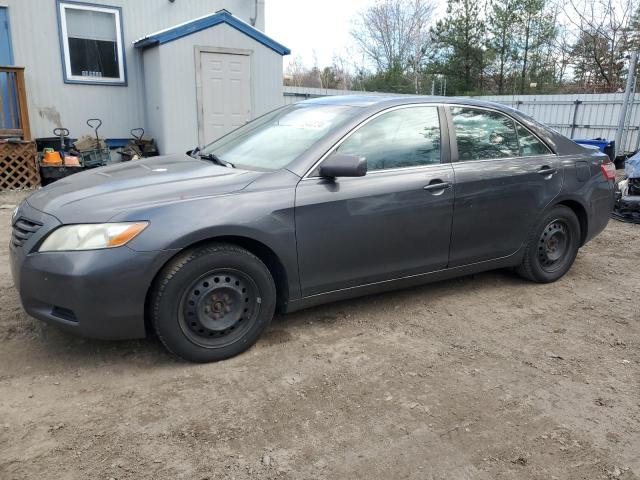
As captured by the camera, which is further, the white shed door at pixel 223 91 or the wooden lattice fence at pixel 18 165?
the white shed door at pixel 223 91

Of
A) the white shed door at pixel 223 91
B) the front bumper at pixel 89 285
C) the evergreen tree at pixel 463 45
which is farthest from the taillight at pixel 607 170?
the evergreen tree at pixel 463 45

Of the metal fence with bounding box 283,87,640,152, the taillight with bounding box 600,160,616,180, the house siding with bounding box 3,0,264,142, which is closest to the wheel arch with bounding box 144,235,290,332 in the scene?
the taillight with bounding box 600,160,616,180

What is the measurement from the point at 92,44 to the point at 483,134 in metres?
8.93

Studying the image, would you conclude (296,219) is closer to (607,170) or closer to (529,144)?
(529,144)

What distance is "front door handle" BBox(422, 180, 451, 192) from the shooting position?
3.65 metres

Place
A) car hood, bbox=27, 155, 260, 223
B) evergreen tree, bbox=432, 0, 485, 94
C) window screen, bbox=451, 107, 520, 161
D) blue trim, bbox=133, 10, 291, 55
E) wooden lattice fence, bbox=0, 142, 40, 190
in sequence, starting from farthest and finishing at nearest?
evergreen tree, bbox=432, 0, 485, 94 < blue trim, bbox=133, 10, 291, 55 < wooden lattice fence, bbox=0, 142, 40, 190 < window screen, bbox=451, 107, 520, 161 < car hood, bbox=27, 155, 260, 223

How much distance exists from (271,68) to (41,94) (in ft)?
14.9

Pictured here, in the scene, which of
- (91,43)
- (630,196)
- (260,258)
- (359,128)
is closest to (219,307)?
(260,258)

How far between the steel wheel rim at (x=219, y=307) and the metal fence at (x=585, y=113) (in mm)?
11254

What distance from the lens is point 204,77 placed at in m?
10.5

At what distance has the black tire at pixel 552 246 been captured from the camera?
4383 mm

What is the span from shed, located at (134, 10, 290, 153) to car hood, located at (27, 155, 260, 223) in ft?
23.3

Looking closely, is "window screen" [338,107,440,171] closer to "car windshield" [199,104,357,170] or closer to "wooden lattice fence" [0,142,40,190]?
"car windshield" [199,104,357,170]

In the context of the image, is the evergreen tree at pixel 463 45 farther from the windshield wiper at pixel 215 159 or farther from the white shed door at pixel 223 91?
the windshield wiper at pixel 215 159
